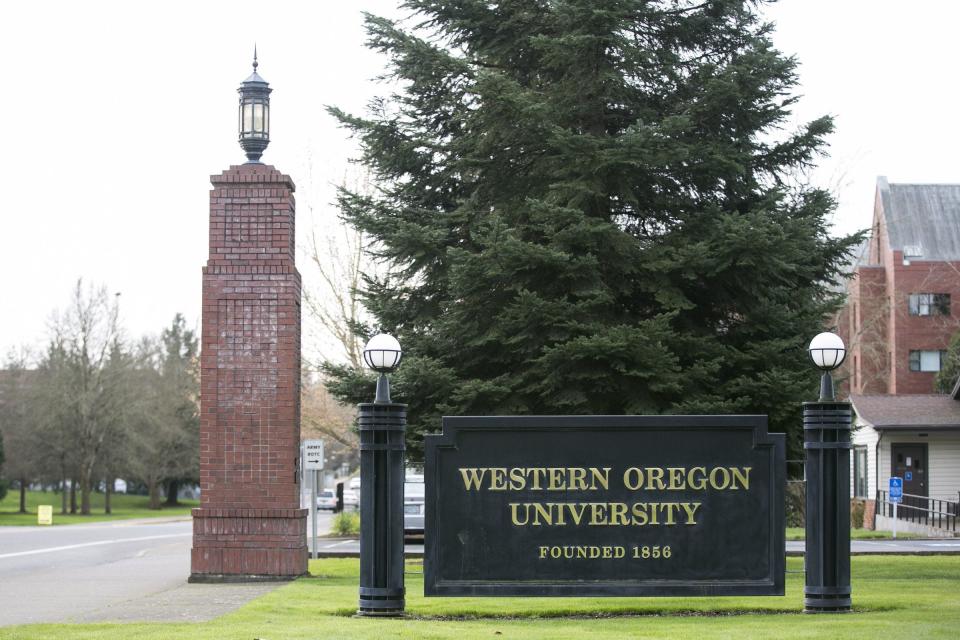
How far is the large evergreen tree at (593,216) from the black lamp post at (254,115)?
9.09 ft

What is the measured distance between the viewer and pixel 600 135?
1917 cm

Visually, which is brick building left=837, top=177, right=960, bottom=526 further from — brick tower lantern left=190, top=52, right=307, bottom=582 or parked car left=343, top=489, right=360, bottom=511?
brick tower lantern left=190, top=52, right=307, bottom=582

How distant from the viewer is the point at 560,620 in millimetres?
11844

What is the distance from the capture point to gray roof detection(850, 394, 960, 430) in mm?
39875

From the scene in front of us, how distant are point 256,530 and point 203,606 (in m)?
3.23

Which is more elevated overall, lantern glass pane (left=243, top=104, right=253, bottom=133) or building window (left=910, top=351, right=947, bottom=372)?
lantern glass pane (left=243, top=104, right=253, bottom=133)

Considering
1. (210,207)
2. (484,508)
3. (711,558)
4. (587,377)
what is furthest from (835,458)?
(210,207)

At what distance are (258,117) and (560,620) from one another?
8500 mm

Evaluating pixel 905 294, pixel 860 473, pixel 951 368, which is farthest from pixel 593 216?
pixel 905 294

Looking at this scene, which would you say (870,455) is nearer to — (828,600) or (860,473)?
(860,473)

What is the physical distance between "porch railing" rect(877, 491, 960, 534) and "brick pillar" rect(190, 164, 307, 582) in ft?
77.1

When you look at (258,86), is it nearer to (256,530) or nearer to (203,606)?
(256,530)

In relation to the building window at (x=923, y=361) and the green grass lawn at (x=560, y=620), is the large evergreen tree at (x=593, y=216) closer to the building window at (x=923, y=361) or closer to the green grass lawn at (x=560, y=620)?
the green grass lawn at (x=560, y=620)

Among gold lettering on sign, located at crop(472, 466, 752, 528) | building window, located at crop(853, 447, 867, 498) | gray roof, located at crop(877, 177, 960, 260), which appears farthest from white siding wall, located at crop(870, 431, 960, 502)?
gold lettering on sign, located at crop(472, 466, 752, 528)
